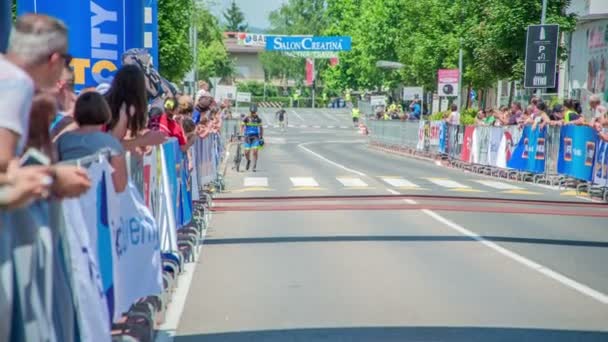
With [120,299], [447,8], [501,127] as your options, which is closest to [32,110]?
[120,299]

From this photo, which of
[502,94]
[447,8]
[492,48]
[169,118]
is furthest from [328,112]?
[169,118]

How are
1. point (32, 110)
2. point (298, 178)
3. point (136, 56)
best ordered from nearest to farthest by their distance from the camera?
point (32, 110), point (136, 56), point (298, 178)

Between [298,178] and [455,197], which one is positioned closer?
[455,197]

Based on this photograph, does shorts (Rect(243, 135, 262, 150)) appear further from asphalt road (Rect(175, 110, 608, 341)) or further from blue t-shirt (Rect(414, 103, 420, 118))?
blue t-shirt (Rect(414, 103, 420, 118))

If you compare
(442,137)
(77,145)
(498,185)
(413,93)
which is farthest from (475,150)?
(77,145)

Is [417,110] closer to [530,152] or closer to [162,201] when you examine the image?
[530,152]

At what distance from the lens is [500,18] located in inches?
1750

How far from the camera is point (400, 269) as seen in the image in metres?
11.9

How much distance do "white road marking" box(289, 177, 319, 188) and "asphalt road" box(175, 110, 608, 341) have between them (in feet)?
10.0

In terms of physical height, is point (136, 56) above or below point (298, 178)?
above

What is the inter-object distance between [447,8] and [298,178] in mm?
35100

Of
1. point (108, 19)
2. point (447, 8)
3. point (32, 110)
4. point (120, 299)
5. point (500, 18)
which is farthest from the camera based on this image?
point (447, 8)

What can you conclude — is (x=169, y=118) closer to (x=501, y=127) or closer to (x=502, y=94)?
(x=501, y=127)

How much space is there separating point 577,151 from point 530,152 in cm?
453
